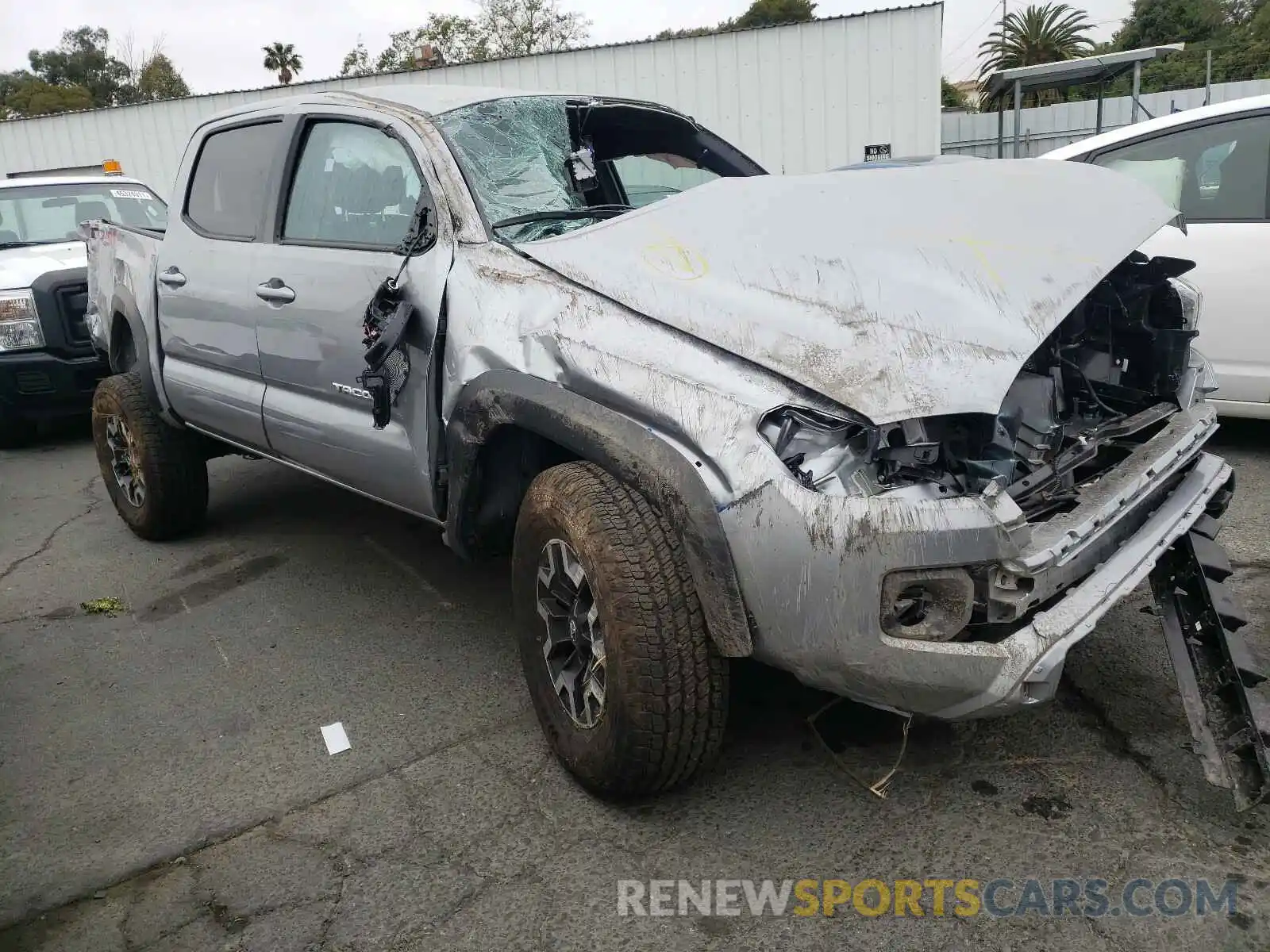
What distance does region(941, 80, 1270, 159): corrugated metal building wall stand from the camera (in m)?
15.7

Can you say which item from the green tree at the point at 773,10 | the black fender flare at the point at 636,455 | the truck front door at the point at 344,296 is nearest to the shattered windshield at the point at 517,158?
the truck front door at the point at 344,296

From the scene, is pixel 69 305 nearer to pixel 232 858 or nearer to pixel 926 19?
pixel 232 858

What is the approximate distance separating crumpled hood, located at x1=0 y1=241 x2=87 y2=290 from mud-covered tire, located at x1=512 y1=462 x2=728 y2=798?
18.7ft

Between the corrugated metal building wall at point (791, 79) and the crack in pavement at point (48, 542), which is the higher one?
the corrugated metal building wall at point (791, 79)

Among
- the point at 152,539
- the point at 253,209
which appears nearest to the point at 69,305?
the point at 152,539

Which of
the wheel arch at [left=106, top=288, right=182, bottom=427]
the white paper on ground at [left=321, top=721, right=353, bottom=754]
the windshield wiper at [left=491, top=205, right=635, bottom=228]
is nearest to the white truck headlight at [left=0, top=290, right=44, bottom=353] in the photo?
the wheel arch at [left=106, top=288, right=182, bottom=427]

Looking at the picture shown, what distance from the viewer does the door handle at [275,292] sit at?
3.44m

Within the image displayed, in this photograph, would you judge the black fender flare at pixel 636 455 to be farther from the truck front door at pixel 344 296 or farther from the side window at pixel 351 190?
the side window at pixel 351 190

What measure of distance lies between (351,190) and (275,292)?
453mm

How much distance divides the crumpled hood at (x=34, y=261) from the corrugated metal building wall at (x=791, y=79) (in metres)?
4.84

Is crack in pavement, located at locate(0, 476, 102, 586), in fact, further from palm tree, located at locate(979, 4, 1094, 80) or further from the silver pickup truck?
palm tree, located at locate(979, 4, 1094, 80)

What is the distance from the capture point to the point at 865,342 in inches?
84.1

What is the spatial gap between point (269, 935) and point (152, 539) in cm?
315

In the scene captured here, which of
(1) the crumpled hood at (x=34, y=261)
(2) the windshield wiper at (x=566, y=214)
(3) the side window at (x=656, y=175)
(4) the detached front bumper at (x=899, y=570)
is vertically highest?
(3) the side window at (x=656, y=175)
